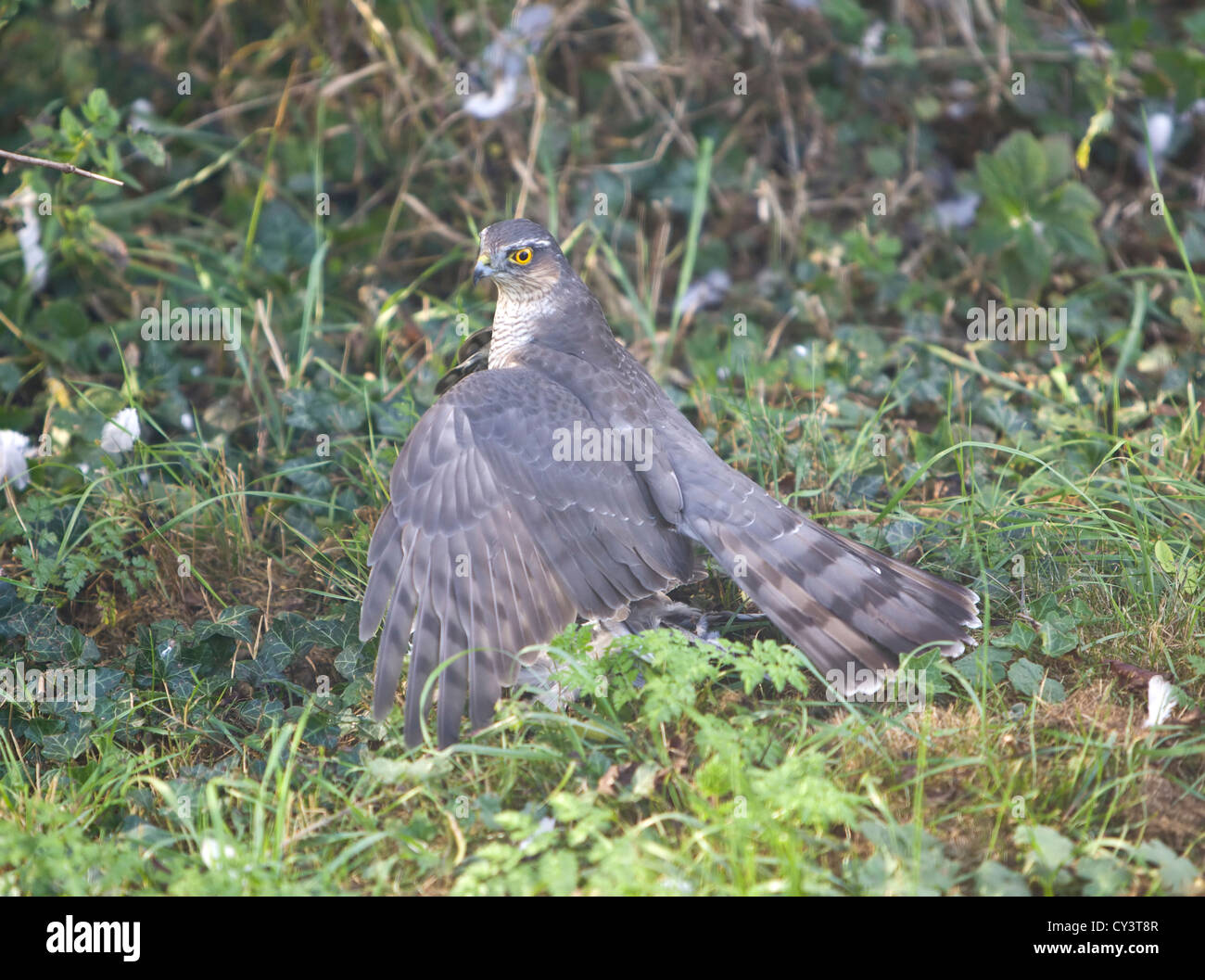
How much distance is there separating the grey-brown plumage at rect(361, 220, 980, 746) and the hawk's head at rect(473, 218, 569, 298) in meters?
0.57

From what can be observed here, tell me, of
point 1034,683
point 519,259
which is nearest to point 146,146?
point 519,259

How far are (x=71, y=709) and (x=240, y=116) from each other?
3.81 meters

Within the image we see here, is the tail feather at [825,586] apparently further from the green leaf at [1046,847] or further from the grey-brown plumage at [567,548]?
the green leaf at [1046,847]

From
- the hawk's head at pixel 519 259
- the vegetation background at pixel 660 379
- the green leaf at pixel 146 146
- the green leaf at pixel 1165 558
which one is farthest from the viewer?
the green leaf at pixel 146 146

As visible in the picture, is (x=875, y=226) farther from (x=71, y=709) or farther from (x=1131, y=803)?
(x=71, y=709)

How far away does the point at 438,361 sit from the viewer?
5.28 metres

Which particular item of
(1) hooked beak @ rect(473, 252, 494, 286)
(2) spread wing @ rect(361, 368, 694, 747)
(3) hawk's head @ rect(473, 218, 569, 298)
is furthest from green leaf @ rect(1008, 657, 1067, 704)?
(1) hooked beak @ rect(473, 252, 494, 286)

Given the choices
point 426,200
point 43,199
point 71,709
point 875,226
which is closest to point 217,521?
point 71,709

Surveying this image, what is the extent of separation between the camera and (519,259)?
4.51m

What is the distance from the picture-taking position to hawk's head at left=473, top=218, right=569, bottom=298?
450 centimetres

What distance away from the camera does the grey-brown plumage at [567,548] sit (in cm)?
336

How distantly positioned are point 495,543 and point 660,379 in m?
2.12

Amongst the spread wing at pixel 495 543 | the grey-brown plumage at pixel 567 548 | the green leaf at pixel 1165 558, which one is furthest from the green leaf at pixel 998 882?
the green leaf at pixel 1165 558

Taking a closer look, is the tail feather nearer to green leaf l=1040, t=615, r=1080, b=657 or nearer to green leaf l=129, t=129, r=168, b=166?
green leaf l=1040, t=615, r=1080, b=657
